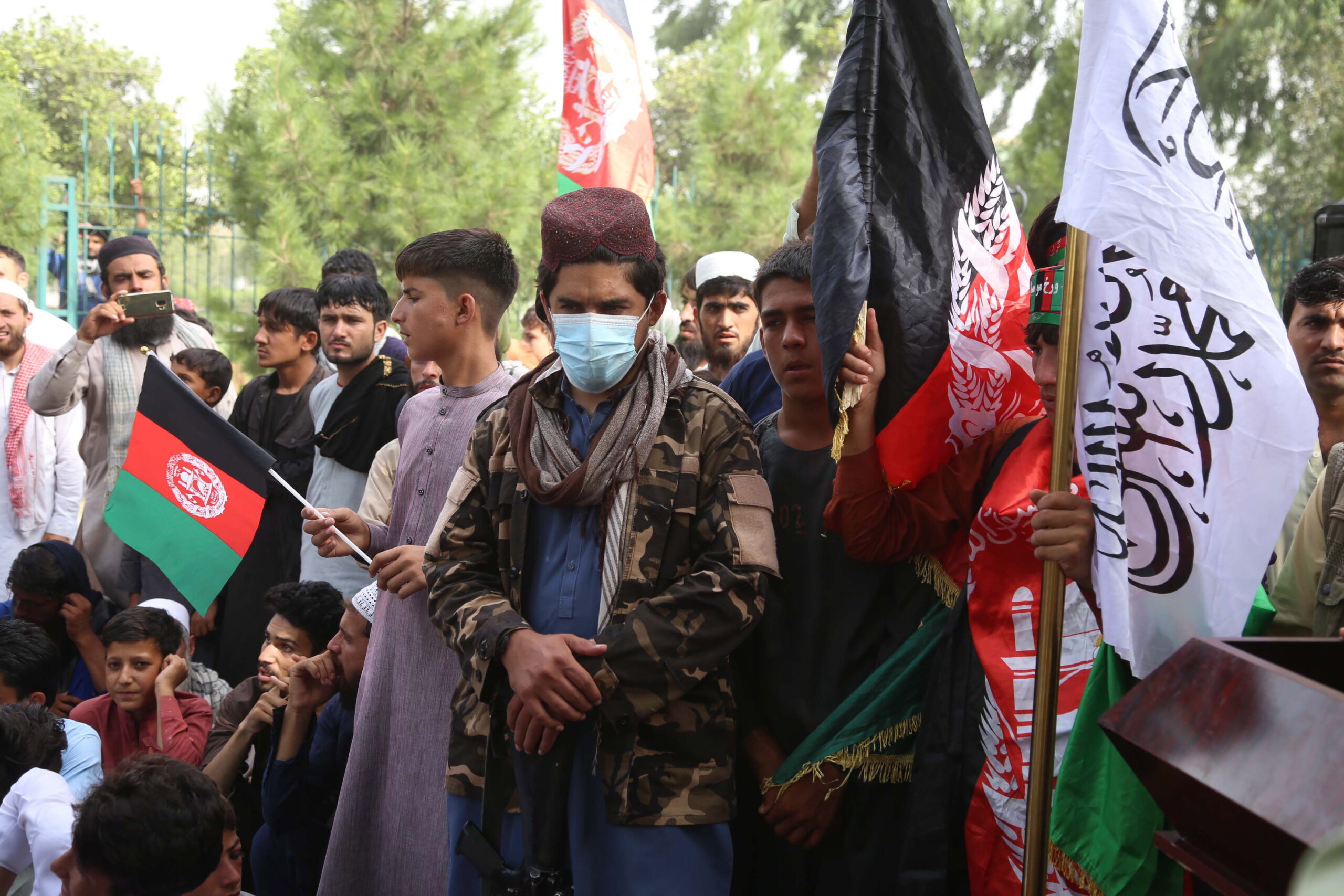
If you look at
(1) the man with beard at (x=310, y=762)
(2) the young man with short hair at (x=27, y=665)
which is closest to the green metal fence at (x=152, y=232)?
(2) the young man with short hair at (x=27, y=665)

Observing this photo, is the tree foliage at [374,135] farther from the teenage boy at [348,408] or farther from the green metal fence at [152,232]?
the teenage boy at [348,408]

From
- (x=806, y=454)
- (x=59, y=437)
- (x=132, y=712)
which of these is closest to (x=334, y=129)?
(x=59, y=437)

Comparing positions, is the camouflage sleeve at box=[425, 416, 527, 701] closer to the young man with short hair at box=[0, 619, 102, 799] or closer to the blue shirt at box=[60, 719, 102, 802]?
the blue shirt at box=[60, 719, 102, 802]

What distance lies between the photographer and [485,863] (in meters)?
2.30

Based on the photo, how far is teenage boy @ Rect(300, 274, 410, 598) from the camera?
13.7 feet

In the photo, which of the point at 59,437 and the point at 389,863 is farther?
the point at 59,437

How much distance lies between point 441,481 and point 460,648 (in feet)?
2.83

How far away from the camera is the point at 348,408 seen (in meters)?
4.25

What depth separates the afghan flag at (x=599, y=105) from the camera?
5652 mm

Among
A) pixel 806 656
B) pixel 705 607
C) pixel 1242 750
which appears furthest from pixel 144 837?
pixel 1242 750

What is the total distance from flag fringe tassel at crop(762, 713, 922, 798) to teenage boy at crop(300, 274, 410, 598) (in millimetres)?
2160

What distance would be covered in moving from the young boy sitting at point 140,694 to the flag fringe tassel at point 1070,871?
2.91m

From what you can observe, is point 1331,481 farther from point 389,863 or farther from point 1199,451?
point 389,863

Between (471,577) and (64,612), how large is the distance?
3117 millimetres
